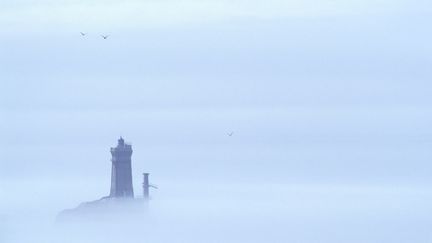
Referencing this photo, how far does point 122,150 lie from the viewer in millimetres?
118812

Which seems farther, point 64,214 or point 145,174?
point 145,174

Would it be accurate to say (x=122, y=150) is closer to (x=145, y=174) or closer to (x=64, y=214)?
(x=145, y=174)

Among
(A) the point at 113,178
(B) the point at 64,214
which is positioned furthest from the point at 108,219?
(A) the point at 113,178

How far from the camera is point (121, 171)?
388 feet

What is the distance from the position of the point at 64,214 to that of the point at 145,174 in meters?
10.8

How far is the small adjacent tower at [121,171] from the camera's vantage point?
117375 millimetres

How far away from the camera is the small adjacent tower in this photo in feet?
385

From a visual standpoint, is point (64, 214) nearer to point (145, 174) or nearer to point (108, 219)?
point (108, 219)

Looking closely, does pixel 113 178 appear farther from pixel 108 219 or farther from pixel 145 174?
pixel 108 219

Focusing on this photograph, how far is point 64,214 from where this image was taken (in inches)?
4338

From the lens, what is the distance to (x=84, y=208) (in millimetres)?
113688

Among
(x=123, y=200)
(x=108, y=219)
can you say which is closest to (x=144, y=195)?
(x=123, y=200)

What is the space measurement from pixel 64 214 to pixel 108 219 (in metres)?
3.36

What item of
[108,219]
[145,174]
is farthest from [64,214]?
[145,174]
